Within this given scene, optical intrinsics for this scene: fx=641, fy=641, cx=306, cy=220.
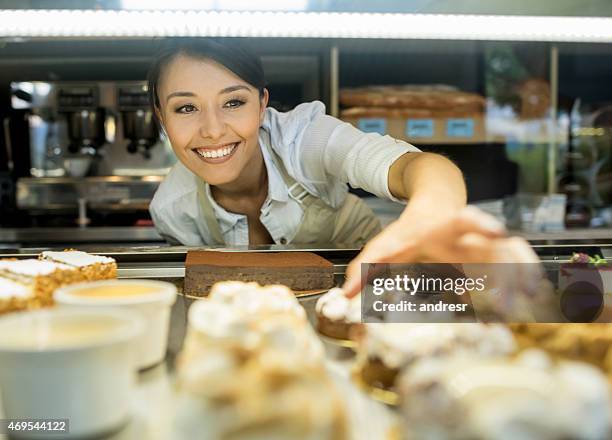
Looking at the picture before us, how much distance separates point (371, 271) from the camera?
104 centimetres

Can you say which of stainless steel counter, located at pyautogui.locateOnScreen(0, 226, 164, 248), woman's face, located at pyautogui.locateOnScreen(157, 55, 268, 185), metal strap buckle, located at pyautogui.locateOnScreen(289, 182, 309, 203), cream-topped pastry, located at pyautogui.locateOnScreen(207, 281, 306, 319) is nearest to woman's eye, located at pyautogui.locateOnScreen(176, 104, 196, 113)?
woman's face, located at pyautogui.locateOnScreen(157, 55, 268, 185)

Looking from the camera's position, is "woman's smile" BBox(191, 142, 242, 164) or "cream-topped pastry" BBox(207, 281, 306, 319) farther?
"woman's smile" BBox(191, 142, 242, 164)

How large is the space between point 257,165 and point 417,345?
126cm

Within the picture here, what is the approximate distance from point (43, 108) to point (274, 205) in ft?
6.89

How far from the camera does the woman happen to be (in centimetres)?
148

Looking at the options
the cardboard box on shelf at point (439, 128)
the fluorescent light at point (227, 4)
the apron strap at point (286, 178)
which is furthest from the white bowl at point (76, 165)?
the apron strap at point (286, 178)

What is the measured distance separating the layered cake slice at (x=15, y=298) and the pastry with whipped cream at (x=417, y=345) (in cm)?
52

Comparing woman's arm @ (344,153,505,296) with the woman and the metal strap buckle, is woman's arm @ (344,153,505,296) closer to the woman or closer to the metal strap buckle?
the woman

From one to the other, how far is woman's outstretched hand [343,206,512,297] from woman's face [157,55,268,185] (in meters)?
0.75

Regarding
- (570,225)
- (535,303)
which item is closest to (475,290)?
(535,303)

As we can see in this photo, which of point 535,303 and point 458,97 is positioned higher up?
point 458,97

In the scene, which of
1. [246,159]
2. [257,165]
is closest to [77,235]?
[257,165]

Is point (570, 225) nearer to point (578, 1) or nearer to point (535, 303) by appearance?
point (578, 1)

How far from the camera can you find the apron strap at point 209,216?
6.28 feet
